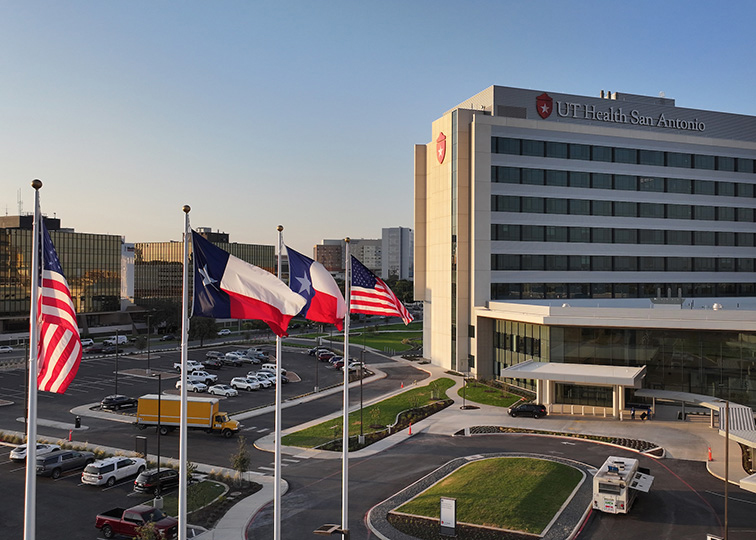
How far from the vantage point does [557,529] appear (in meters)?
29.2

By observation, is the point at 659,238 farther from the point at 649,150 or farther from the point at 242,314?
the point at 242,314

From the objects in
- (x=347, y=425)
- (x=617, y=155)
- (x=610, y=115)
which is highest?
(x=610, y=115)

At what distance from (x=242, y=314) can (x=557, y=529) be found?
19754mm

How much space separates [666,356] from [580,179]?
3007cm

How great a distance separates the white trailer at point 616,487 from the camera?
30.6 metres

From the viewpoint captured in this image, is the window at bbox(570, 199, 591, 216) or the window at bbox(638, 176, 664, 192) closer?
the window at bbox(570, 199, 591, 216)

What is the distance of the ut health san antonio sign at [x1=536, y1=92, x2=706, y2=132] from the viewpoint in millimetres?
79062

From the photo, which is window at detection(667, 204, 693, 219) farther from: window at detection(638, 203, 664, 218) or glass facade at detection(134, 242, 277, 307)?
glass facade at detection(134, 242, 277, 307)

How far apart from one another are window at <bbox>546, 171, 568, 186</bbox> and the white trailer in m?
51.2

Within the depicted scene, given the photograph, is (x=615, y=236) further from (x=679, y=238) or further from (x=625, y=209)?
(x=679, y=238)

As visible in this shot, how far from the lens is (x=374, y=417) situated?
2098 inches

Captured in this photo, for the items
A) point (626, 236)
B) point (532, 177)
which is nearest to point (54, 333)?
point (532, 177)

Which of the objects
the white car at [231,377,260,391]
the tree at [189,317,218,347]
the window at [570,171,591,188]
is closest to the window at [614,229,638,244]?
the window at [570,171,591,188]

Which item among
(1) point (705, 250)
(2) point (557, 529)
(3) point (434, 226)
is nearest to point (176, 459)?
(2) point (557, 529)
